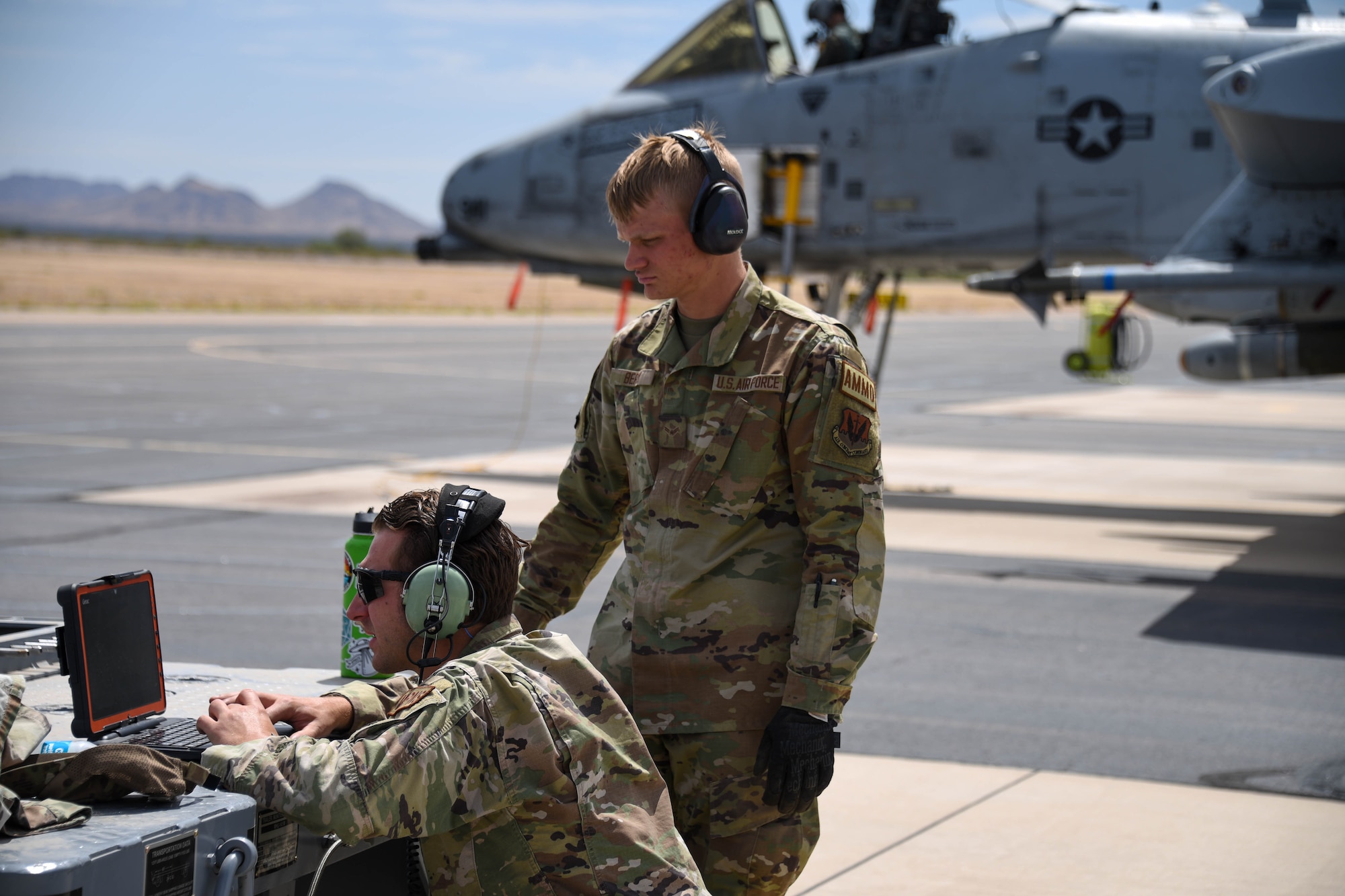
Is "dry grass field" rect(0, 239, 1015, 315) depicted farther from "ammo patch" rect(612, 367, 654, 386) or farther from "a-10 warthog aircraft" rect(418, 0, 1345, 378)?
"ammo patch" rect(612, 367, 654, 386)

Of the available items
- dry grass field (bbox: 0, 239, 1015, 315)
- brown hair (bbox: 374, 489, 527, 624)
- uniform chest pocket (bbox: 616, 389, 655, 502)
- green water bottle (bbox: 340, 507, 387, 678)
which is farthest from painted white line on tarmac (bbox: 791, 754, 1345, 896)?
dry grass field (bbox: 0, 239, 1015, 315)

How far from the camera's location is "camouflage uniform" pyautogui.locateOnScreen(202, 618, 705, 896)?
2.45 metres

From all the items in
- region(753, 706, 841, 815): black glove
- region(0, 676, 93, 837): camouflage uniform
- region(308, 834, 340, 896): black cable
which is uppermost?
region(0, 676, 93, 837): camouflage uniform

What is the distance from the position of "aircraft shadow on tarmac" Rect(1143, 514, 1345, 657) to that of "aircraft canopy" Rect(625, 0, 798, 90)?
583 centimetres

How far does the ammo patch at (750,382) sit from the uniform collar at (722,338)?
0.04 metres

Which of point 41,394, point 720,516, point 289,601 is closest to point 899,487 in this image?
point 289,601

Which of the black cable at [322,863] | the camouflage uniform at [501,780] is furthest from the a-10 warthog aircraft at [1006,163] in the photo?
the black cable at [322,863]

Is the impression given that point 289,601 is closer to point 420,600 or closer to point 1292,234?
point 420,600

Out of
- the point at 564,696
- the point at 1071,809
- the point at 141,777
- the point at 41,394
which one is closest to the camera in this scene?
the point at 141,777

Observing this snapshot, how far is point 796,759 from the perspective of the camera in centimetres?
302

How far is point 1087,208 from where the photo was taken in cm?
1168

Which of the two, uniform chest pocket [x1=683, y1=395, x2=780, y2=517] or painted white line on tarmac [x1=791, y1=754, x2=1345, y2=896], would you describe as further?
painted white line on tarmac [x1=791, y1=754, x2=1345, y2=896]

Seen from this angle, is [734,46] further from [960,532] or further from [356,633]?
[356,633]

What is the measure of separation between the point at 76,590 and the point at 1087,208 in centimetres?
1027
